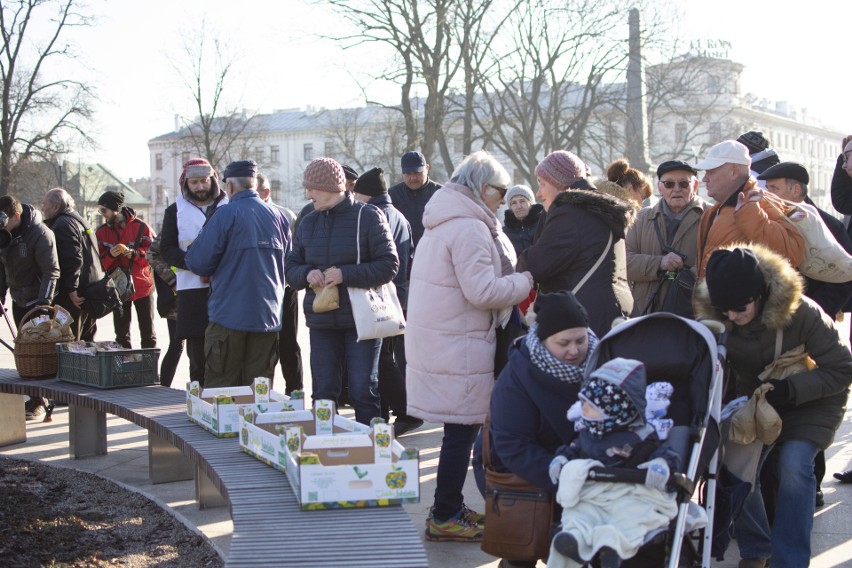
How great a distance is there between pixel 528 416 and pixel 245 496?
121 centimetres

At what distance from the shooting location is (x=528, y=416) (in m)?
A: 4.01

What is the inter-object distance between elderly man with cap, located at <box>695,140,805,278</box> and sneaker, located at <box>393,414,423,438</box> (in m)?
3.07

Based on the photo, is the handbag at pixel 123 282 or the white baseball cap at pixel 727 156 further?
the handbag at pixel 123 282

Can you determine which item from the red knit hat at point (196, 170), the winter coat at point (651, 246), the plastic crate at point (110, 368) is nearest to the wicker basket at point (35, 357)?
the plastic crate at point (110, 368)

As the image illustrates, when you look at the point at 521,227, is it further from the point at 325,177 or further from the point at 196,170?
the point at 325,177

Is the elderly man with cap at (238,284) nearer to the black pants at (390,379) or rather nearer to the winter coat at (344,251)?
the winter coat at (344,251)

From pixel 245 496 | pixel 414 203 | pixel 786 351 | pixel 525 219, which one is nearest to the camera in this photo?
pixel 245 496

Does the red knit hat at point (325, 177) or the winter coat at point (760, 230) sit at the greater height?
the red knit hat at point (325, 177)

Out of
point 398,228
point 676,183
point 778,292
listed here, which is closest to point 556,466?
point 778,292

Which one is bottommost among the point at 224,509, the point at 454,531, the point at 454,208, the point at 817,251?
the point at 224,509

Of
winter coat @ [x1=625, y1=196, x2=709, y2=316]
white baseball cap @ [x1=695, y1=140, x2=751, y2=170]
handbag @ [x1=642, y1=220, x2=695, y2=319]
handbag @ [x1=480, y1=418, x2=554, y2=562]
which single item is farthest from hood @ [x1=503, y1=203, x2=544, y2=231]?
handbag @ [x1=480, y1=418, x2=554, y2=562]

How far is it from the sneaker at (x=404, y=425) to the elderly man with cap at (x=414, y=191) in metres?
1.53

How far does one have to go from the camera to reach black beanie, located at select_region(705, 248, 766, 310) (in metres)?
4.14

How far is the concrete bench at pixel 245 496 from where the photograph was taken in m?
3.40
